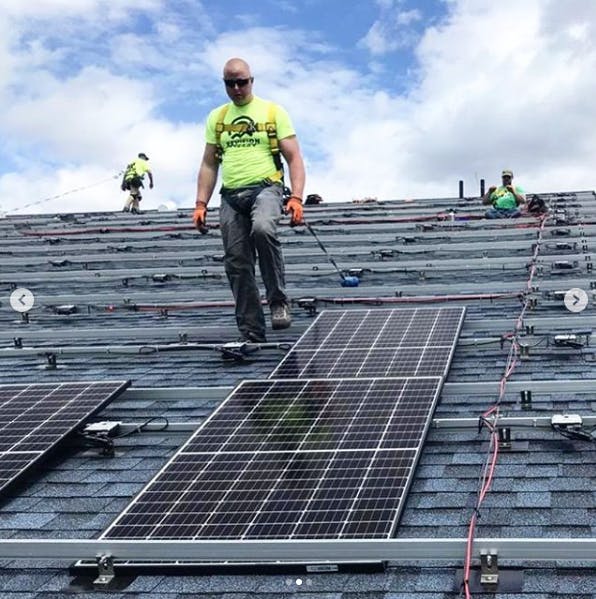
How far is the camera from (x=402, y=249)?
1175 centimetres

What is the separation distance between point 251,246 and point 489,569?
4.16 metres

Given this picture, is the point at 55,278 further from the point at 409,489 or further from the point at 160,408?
the point at 409,489

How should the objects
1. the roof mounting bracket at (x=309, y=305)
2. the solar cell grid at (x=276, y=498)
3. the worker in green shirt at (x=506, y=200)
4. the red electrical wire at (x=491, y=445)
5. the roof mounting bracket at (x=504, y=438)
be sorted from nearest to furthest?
the red electrical wire at (x=491, y=445) → the solar cell grid at (x=276, y=498) → the roof mounting bracket at (x=504, y=438) → the roof mounting bracket at (x=309, y=305) → the worker in green shirt at (x=506, y=200)

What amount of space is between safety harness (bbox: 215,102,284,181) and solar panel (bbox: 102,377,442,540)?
228 centimetres

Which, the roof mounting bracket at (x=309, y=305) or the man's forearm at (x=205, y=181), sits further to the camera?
the roof mounting bracket at (x=309, y=305)

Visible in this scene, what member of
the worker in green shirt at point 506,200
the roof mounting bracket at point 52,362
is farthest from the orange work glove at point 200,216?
the worker in green shirt at point 506,200

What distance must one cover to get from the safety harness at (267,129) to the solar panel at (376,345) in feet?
4.22

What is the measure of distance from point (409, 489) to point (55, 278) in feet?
28.3

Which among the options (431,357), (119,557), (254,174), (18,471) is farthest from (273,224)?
(119,557)

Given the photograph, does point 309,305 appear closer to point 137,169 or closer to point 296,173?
point 296,173

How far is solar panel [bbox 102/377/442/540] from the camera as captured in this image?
3762 millimetres

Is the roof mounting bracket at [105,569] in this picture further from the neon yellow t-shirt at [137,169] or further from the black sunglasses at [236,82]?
the neon yellow t-shirt at [137,169]

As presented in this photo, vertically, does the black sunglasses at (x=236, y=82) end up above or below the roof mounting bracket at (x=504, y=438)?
above

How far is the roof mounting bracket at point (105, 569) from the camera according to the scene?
354cm
